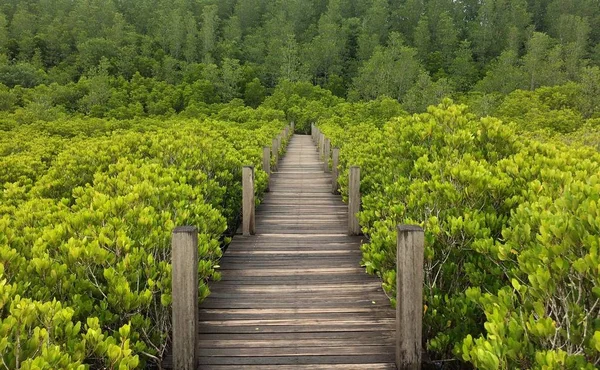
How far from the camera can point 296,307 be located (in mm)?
4512

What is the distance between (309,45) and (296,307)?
72298 mm

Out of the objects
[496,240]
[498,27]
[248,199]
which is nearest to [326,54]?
[498,27]

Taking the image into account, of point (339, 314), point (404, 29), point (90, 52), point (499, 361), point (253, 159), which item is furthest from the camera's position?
point (404, 29)


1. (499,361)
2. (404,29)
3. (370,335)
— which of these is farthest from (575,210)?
(404,29)

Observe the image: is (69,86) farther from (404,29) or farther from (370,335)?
(404,29)

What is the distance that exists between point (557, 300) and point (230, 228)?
5.76 m

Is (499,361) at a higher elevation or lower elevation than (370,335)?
higher

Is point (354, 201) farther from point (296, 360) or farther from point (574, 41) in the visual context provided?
point (574, 41)

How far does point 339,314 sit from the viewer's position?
14.2 feet

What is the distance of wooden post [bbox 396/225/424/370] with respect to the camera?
3.12 meters

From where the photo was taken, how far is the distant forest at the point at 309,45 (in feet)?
180

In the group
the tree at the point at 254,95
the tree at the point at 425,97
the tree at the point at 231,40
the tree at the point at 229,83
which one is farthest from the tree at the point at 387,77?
the tree at the point at 231,40

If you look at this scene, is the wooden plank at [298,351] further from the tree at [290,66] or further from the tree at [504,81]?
the tree at [290,66]

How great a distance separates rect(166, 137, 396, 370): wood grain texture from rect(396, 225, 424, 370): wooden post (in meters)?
0.30
